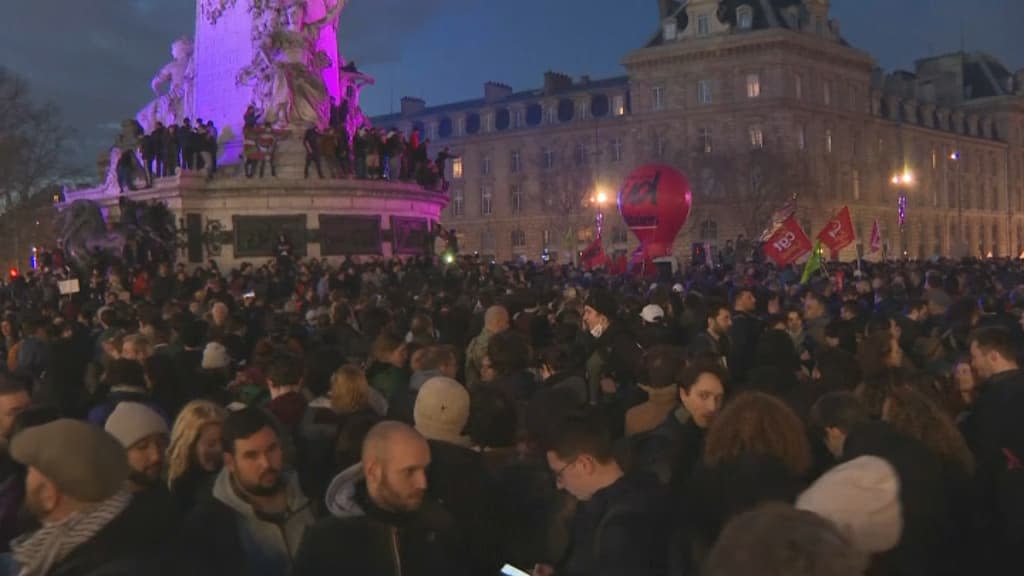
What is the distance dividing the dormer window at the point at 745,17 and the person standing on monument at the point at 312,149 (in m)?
46.0

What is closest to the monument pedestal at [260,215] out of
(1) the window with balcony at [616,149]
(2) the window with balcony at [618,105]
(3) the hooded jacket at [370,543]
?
(3) the hooded jacket at [370,543]

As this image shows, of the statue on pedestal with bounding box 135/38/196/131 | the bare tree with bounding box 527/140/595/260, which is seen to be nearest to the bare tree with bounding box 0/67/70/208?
the statue on pedestal with bounding box 135/38/196/131

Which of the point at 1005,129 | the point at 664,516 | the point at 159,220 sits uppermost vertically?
the point at 1005,129

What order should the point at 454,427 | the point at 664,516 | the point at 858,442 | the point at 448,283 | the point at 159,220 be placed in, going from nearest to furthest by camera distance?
the point at 664,516 → the point at 858,442 → the point at 454,427 → the point at 448,283 → the point at 159,220

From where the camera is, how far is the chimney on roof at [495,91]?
3465 inches

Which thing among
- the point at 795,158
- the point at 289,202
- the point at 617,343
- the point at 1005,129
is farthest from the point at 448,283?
the point at 1005,129

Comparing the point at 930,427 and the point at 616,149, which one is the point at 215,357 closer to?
the point at 930,427

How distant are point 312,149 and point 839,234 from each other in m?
15.8

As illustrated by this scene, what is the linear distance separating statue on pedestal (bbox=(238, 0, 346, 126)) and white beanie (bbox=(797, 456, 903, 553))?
31313 mm

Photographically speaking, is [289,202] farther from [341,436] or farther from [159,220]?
[341,436]

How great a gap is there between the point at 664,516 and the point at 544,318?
7.80 metres

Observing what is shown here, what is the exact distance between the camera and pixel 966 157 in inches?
3620

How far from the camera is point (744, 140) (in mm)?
72188

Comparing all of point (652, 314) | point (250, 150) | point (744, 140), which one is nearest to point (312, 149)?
point (250, 150)
